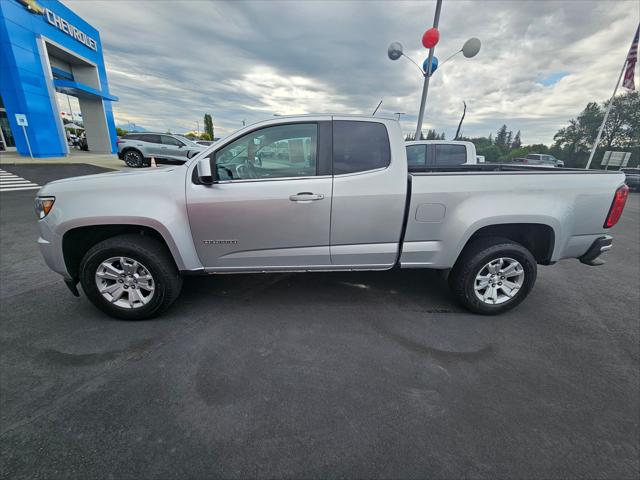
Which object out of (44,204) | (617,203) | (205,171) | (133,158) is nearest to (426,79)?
(617,203)

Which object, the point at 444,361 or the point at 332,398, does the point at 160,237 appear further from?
the point at 444,361

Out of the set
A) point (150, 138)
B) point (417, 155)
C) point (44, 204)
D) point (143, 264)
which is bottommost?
point (143, 264)

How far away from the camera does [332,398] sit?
2.04m

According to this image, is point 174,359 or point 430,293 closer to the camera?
point 174,359

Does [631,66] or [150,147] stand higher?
[631,66]

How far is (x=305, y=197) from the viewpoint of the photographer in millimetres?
2662

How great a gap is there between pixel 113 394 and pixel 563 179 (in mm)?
4262

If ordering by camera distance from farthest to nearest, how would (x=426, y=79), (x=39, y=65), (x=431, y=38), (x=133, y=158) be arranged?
(x=39, y=65) < (x=133, y=158) < (x=426, y=79) < (x=431, y=38)

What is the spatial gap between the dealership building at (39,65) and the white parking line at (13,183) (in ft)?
18.6

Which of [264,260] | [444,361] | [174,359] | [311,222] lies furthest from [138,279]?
[444,361]

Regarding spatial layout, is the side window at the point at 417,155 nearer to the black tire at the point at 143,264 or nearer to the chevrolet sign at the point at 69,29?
the black tire at the point at 143,264

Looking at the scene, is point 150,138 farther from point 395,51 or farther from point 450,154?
point 450,154

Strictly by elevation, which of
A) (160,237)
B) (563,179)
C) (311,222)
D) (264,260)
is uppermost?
(563,179)

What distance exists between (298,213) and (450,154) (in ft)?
18.3
